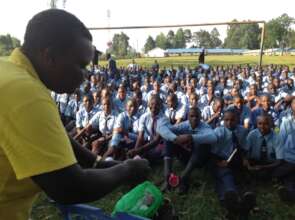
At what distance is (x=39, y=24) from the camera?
1.24m

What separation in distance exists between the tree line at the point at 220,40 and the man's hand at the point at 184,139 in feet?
147

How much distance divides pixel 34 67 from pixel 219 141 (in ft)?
13.0

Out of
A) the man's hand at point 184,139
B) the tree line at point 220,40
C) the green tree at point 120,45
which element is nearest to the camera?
the man's hand at point 184,139

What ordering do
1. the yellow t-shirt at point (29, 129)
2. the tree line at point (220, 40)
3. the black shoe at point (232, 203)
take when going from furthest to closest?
the tree line at point (220, 40) < the black shoe at point (232, 203) < the yellow t-shirt at point (29, 129)

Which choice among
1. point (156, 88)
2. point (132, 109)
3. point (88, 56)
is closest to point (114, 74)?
point (156, 88)

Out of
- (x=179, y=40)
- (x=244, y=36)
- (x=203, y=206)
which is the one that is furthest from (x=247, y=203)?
(x=179, y=40)

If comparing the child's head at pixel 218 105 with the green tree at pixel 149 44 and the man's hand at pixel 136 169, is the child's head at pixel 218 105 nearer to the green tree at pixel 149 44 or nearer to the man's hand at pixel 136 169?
the man's hand at pixel 136 169

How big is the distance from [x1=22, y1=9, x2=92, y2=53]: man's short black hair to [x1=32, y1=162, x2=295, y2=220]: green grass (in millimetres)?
3061

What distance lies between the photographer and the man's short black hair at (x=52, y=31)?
1.22 metres

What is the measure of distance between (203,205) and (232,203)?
0.48 m

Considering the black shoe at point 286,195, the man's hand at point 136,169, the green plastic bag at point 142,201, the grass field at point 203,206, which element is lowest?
the grass field at point 203,206

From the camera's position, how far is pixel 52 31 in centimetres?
122

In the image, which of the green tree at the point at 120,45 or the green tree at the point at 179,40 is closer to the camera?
the green tree at the point at 120,45

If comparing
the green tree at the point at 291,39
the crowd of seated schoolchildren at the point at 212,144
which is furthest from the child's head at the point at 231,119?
the green tree at the point at 291,39
